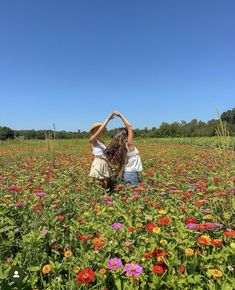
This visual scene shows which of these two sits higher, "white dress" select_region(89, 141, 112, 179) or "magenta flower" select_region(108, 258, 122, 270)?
"white dress" select_region(89, 141, 112, 179)

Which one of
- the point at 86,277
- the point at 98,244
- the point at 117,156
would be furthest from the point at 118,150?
the point at 86,277

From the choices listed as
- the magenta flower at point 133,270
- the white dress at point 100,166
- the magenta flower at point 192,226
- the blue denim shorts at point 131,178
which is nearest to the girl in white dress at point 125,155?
the blue denim shorts at point 131,178

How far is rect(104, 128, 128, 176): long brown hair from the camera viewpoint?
4.89 meters

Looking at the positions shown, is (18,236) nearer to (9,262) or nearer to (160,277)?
(9,262)

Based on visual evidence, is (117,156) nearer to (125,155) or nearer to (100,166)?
(125,155)

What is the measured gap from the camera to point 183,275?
1.71 meters

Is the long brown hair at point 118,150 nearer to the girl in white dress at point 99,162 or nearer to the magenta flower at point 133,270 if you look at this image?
the girl in white dress at point 99,162

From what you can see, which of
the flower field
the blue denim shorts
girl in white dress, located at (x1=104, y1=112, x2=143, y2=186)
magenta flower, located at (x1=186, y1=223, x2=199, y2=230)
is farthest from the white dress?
magenta flower, located at (x1=186, y1=223, x2=199, y2=230)

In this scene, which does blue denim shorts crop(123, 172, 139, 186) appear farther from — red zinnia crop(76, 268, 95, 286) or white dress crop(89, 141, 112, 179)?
red zinnia crop(76, 268, 95, 286)

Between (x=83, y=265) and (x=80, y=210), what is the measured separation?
4.22 feet

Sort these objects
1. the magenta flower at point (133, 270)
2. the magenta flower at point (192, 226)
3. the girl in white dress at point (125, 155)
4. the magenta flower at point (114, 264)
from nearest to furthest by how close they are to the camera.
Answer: the magenta flower at point (133, 270), the magenta flower at point (114, 264), the magenta flower at point (192, 226), the girl in white dress at point (125, 155)

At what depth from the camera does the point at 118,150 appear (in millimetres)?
4914

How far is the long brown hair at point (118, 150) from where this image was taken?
192 inches

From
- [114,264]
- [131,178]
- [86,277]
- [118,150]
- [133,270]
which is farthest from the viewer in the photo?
[118,150]
